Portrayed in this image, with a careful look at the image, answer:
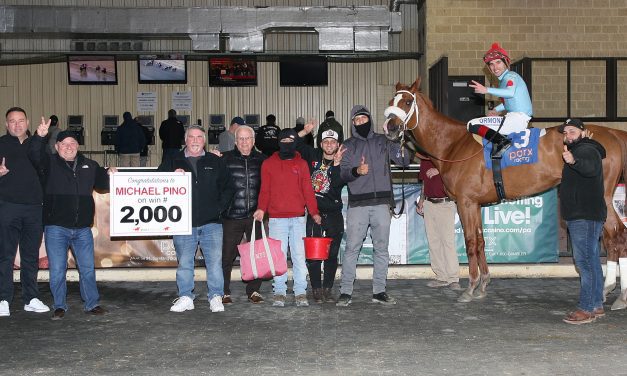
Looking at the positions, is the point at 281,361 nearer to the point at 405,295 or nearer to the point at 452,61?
the point at 405,295

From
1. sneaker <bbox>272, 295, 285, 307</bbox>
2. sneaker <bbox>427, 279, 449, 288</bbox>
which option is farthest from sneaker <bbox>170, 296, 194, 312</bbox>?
sneaker <bbox>427, 279, 449, 288</bbox>

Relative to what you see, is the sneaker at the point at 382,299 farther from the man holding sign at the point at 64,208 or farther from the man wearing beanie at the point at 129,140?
the man wearing beanie at the point at 129,140

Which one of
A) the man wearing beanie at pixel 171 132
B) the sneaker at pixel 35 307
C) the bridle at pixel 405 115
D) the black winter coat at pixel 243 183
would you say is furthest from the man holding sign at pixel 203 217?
the man wearing beanie at pixel 171 132

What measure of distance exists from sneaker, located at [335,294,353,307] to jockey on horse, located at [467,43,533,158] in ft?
8.16

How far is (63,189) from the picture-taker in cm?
870

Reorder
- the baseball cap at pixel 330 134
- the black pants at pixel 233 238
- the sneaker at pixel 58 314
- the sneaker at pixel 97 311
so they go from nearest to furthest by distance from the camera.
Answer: the sneaker at pixel 58 314, the sneaker at pixel 97 311, the baseball cap at pixel 330 134, the black pants at pixel 233 238

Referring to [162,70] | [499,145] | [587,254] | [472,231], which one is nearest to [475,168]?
Answer: [499,145]

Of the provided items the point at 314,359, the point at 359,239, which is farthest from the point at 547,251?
the point at 314,359

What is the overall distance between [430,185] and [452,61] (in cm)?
935

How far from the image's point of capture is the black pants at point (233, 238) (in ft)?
31.3

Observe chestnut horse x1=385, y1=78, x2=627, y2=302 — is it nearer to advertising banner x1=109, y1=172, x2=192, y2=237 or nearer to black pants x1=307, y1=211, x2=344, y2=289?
black pants x1=307, y1=211, x2=344, y2=289

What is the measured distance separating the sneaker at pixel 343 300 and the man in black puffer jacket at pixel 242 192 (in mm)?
983

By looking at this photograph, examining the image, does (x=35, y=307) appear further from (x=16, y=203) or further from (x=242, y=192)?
(x=242, y=192)

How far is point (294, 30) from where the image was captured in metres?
20.8
